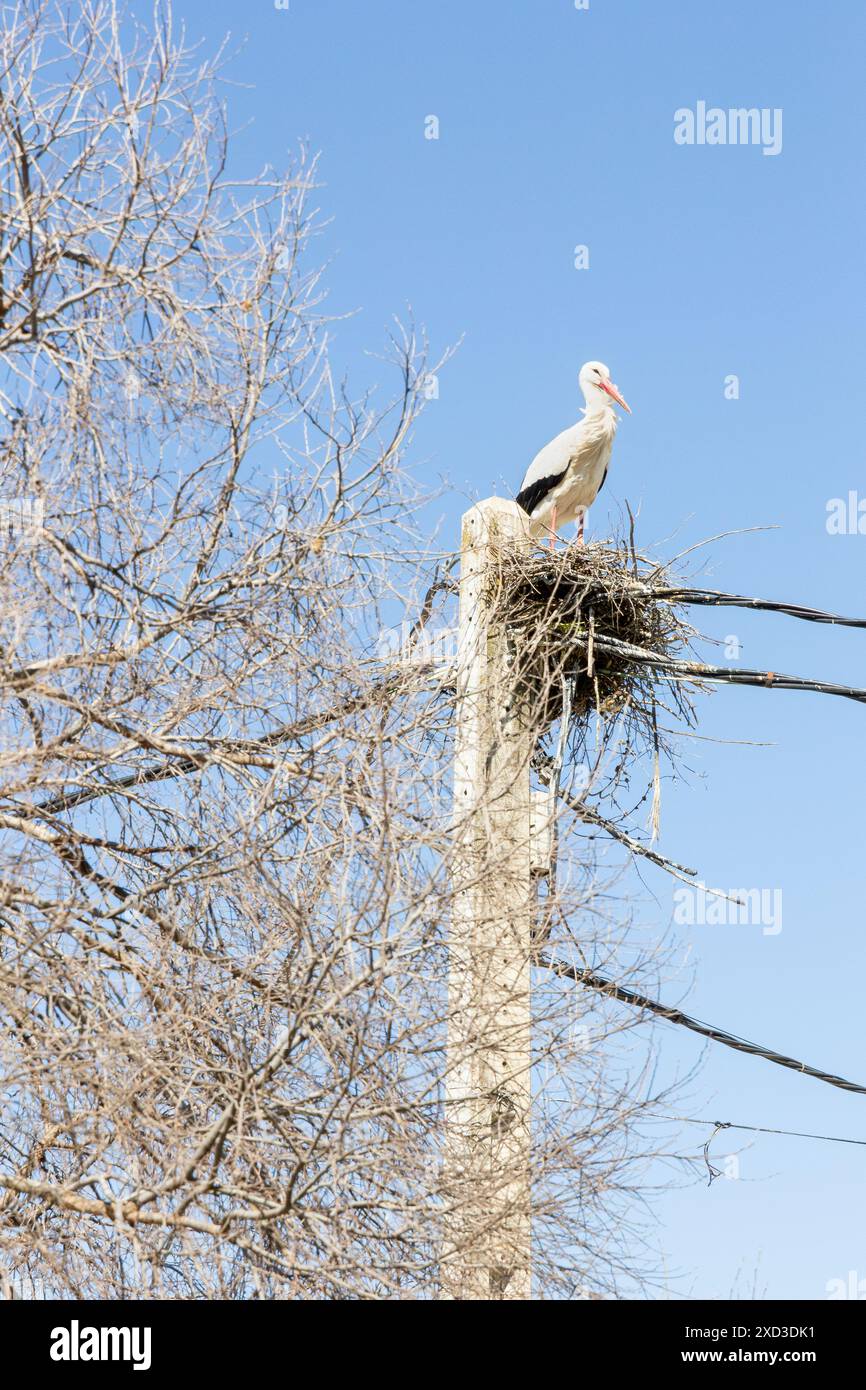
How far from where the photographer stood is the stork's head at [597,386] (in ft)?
42.5

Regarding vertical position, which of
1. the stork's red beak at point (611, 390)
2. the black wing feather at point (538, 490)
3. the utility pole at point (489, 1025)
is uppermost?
the stork's red beak at point (611, 390)

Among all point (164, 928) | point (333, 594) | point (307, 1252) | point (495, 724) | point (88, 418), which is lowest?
point (307, 1252)

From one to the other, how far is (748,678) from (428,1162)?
10.7 feet

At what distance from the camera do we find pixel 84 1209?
660 centimetres

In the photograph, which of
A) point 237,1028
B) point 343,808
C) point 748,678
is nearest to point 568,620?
point 748,678

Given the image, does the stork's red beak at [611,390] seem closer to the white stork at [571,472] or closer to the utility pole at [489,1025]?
the white stork at [571,472]

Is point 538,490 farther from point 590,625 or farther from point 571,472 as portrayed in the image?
point 590,625

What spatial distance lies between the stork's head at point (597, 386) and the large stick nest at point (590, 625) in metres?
3.82

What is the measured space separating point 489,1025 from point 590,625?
111 inches

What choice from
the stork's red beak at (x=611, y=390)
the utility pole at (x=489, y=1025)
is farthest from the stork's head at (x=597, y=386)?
the utility pole at (x=489, y=1025)

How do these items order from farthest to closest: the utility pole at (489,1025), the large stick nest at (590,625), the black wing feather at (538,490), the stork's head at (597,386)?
the stork's head at (597,386)
the black wing feather at (538,490)
the large stick nest at (590,625)
the utility pole at (489,1025)

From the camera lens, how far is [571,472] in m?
11.9

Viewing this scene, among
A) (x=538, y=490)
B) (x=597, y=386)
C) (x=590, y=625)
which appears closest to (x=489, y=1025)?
(x=590, y=625)
